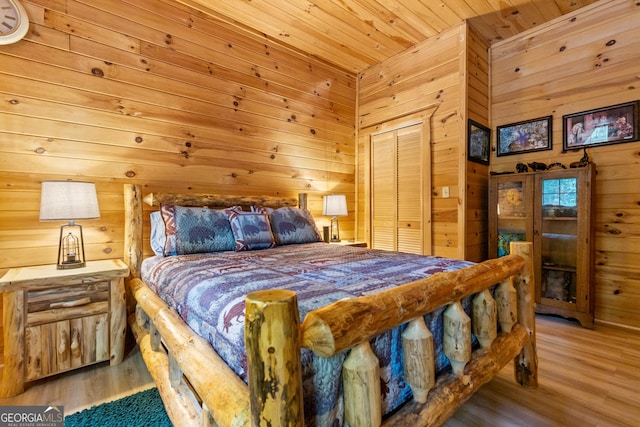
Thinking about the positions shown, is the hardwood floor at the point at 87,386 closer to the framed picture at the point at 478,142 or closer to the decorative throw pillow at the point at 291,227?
the decorative throw pillow at the point at 291,227

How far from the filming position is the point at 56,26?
205cm

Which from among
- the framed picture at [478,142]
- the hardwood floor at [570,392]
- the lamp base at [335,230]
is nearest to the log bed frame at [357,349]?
the hardwood floor at [570,392]

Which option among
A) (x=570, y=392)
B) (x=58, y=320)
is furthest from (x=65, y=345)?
(x=570, y=392)

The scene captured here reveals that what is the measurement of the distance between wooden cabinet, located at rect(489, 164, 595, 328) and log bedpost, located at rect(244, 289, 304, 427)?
2.86m

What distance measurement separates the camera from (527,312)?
1.61m

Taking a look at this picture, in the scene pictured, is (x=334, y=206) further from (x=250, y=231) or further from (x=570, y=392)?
(x=570, y=392)

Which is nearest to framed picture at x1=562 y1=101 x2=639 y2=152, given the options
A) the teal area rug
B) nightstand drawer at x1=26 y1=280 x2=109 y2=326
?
the teal area rug

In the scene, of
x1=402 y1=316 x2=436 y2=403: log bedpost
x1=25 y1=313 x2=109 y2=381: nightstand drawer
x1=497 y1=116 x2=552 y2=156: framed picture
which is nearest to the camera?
x1=402 y1=316 x2=436 y2=403: log bedpost

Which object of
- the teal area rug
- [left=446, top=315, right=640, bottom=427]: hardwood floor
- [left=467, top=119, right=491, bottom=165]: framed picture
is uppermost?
[left=467, top=119, right=491, bottom=165]: framed picture

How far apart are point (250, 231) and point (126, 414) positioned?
4.28 feet

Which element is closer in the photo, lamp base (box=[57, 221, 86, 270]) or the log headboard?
lamp base (box=[57, 221, 86, 270])

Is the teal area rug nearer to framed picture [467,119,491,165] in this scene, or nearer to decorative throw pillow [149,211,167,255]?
decorative throw pillow [149,211,167,255]

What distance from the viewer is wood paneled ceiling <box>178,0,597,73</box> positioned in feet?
8.61

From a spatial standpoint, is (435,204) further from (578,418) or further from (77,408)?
(77,408)
